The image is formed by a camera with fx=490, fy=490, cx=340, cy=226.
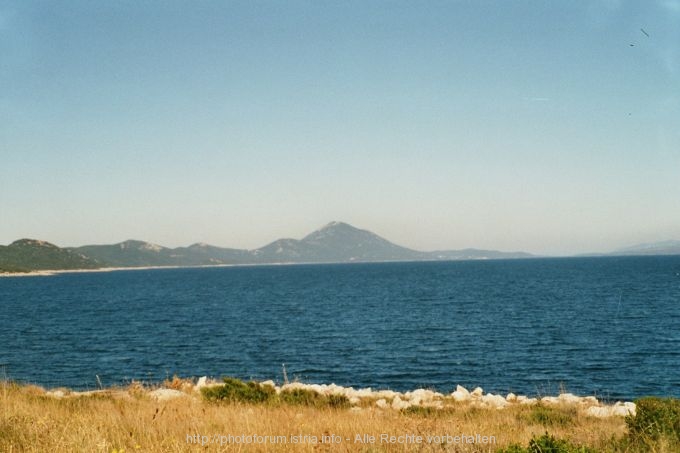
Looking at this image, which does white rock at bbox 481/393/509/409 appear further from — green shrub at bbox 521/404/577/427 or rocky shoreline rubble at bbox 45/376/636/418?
green shrub at bbox 521/404/577/427

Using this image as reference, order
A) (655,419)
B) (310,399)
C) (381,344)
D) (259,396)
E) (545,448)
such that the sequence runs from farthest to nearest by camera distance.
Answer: (381,344) → (310,399) → (259,396) → (655,419) → (545,448)

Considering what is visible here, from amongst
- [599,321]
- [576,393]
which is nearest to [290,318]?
[599,321]

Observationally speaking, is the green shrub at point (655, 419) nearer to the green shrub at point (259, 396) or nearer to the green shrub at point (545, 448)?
the green shrub at point (545, 448)

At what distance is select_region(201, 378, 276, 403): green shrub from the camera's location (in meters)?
16.7

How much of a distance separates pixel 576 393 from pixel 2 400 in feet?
94.5

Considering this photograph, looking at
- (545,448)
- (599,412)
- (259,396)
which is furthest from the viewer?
(259,396)

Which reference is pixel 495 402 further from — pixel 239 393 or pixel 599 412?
pixel 239 393

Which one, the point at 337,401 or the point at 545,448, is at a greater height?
the point at 545,448

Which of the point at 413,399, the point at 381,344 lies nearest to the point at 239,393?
→ the point at 413,399

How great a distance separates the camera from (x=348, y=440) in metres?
8.34

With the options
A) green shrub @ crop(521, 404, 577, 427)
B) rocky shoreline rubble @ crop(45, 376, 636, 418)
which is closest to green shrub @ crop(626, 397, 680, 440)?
green shrub @ crop(521, 404, 577, 427)

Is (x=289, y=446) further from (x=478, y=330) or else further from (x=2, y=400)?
(x=478, y=330)

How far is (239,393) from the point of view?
675 inches

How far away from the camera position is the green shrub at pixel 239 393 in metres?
16.7
